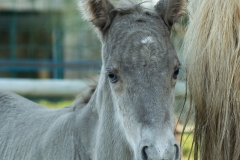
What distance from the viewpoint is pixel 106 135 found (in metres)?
4.85

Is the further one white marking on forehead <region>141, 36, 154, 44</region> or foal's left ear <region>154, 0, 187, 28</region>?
foal's left ear <region>154, 0, 187, 28</region>

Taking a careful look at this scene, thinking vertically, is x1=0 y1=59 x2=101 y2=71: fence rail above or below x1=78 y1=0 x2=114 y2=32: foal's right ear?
below

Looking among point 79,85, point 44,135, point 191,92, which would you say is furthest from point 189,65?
point 79,85

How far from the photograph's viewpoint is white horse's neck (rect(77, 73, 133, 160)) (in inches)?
189

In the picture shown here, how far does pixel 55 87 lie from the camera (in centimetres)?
1040

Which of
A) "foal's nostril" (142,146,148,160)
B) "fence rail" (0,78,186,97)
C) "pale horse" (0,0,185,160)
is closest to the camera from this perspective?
"foal's nostril" (142,146,148,160)

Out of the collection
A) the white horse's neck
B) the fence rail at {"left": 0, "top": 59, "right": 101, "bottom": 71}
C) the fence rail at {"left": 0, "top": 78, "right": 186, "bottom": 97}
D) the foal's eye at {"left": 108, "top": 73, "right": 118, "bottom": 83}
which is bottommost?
the fence rail at {"left": 0, "top": 59, "right": 101, "bottom": 71}

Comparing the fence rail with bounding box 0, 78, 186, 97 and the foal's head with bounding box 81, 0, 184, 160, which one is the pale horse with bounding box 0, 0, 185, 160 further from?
the fence rail with bounding box 0, 78, 186, 97

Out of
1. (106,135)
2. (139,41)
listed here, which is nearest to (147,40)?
(139,41)

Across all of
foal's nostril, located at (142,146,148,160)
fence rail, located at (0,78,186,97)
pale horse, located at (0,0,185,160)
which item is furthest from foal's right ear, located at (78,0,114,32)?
fence rail, located at (0,78,186,97)

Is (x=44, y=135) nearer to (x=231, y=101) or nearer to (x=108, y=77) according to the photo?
(x=108, y=77)

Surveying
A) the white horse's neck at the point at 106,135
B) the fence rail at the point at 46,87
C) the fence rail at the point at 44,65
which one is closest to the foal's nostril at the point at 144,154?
the white horse's neck at the point at 106,135

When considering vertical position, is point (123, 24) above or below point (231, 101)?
above

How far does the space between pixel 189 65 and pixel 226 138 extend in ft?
2.00
